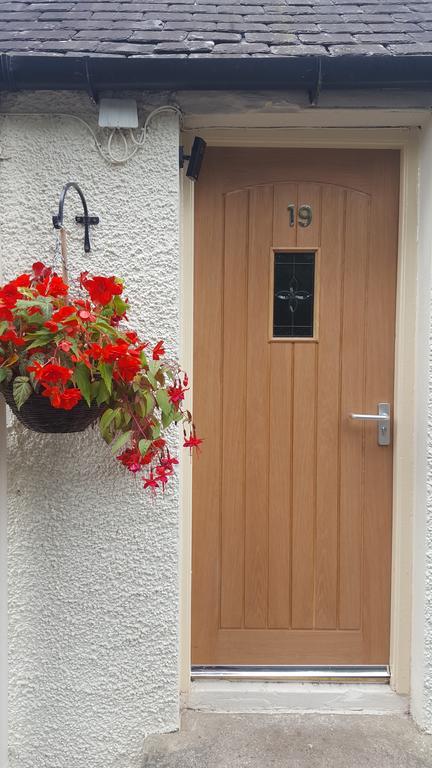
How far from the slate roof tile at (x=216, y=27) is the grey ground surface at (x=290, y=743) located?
318cm

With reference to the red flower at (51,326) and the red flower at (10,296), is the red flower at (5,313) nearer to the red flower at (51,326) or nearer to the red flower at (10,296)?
the red flower at (10,296)

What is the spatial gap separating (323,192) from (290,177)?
0.63ft

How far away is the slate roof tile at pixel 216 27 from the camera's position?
2551mm

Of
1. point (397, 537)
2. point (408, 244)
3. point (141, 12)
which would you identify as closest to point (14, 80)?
point (141, 12)

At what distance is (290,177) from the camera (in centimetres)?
303

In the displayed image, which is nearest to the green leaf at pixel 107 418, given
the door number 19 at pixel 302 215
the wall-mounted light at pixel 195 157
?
the wall-mounted light at pixel 195 157

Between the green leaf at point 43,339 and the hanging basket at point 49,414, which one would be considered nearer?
the green leaf at point 43,339

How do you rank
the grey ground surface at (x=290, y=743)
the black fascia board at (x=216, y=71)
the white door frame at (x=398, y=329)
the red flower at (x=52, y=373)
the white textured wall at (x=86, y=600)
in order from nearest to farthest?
the red flower at (x=52, y=373) < the black fascia board at (x=216, y=71) < the grey ground surface at (x=290, y=743) < the white textured wall at (x=86, y=600) < the white door frame at (x=398, y=329)

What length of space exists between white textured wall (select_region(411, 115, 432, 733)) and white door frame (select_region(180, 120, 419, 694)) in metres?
0.07

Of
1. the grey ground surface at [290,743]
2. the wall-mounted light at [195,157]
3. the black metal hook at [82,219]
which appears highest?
the wall-mounted light at [195,157]

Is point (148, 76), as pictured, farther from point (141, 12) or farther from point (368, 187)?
point (368, 187)

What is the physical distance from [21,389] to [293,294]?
1.57 meters

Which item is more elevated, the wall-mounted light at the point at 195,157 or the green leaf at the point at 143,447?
the wall-mounted light at the point at 195,157

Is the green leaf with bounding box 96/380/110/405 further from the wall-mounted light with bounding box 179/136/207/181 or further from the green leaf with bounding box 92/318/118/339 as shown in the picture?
the wall-mounted light with bounding box 179/136/207/181
